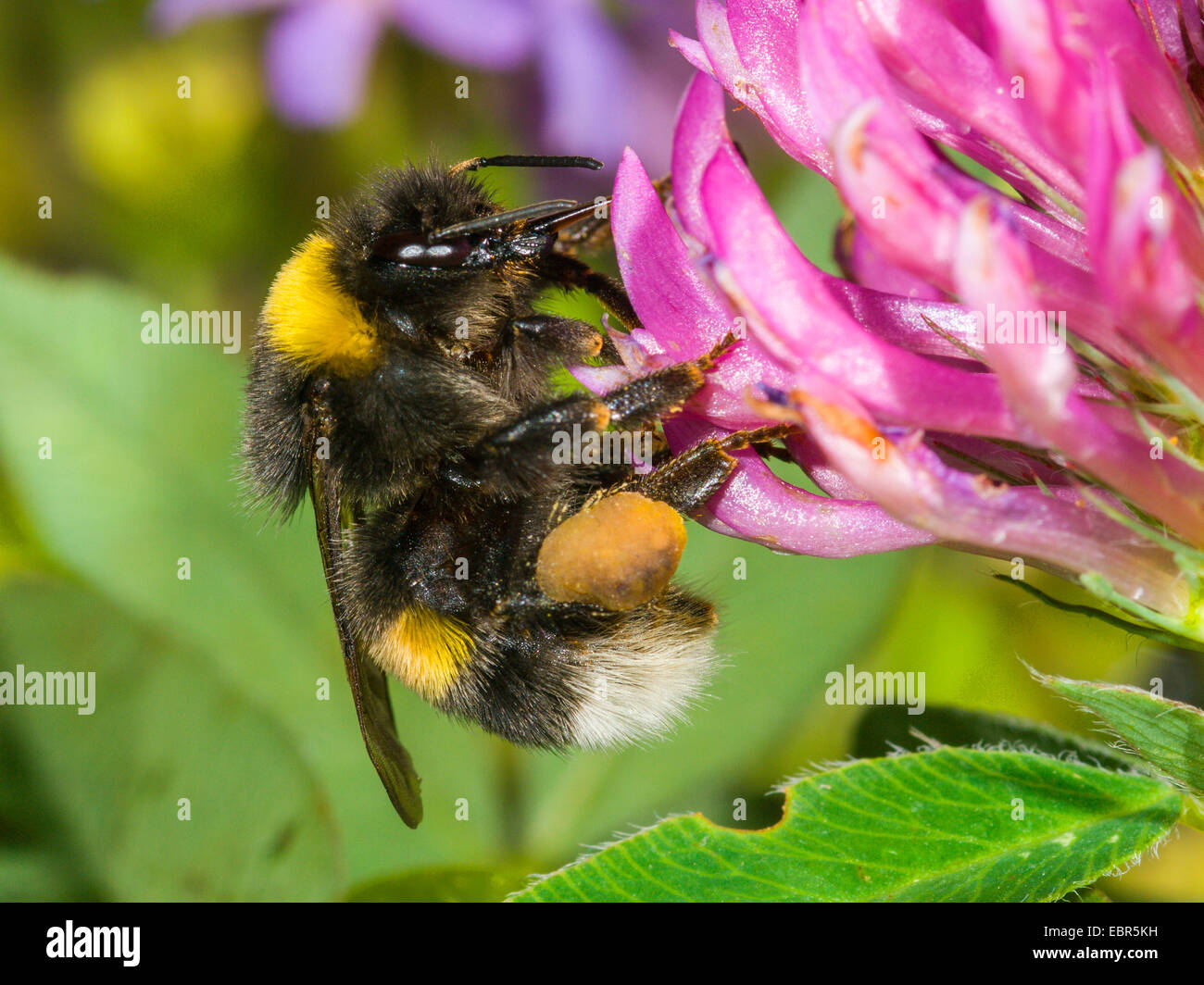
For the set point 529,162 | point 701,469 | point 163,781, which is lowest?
point 163,781

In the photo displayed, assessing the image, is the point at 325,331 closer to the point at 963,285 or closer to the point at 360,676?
the point at 360,676

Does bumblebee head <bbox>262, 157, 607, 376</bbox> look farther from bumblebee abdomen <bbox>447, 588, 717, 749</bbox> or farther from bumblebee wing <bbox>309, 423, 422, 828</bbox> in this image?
bumblebee abdomen <bbox>447, 588, 717, 749</bbox>

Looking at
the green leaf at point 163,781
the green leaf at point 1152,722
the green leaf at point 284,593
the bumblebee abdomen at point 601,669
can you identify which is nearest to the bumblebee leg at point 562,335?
the bumblebee abdomen at point 601,669

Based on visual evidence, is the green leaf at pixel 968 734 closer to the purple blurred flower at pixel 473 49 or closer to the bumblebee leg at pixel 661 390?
the bumblebee leg at pixel 661 390

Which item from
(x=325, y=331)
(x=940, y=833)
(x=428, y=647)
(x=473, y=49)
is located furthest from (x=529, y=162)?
(x=473, y=49)

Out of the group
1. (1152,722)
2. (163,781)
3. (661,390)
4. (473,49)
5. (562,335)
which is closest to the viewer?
(1152,722)

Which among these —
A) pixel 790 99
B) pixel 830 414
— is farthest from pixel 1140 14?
pixel 830 414

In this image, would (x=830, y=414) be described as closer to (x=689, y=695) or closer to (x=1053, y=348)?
(x=1053, y=348)

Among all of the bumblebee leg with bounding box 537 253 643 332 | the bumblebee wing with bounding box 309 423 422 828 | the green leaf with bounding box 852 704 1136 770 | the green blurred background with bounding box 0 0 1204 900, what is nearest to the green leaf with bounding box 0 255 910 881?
the green blurred background with bounding box 0 0 1204 900
